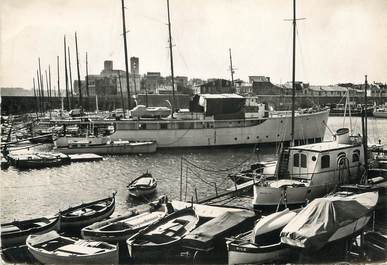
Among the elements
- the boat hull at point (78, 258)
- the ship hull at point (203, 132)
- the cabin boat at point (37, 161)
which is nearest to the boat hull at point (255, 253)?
the boat hull at point (78, 258)

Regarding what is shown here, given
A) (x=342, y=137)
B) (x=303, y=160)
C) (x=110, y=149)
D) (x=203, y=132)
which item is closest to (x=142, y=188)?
(x=303, y=160)

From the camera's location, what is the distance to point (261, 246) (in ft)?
44.6

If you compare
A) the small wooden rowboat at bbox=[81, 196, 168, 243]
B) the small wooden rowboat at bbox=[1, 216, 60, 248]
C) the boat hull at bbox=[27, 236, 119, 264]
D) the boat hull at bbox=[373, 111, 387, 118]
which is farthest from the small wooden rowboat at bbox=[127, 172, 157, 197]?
the boat hull at bbox=[373, 111, 387, 118]

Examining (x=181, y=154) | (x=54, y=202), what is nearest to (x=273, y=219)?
(x=54, y=202)

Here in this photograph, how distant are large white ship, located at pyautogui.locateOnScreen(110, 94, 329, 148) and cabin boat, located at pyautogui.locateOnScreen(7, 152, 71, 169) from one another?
10.2 meters

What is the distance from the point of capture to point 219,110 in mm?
50094

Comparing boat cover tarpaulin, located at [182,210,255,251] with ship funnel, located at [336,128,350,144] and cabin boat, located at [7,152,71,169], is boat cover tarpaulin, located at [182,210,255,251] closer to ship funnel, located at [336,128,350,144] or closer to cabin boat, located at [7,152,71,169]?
ship funnel, located at [336,128,350,144]

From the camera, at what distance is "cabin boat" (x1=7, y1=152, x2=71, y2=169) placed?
3816 centimetres

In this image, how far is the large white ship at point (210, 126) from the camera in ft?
161

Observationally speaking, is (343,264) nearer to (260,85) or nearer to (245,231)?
(245,231)

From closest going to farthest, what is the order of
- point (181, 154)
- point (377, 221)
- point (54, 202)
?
point (377, 221) → point (54, 202) → point (181, 154)

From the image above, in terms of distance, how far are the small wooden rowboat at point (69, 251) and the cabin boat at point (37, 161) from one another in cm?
2442

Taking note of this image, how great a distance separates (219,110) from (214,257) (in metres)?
36.3

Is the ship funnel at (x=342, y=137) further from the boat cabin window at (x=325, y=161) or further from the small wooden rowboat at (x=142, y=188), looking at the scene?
the small wooden rowboat at (x=142, y=188)
